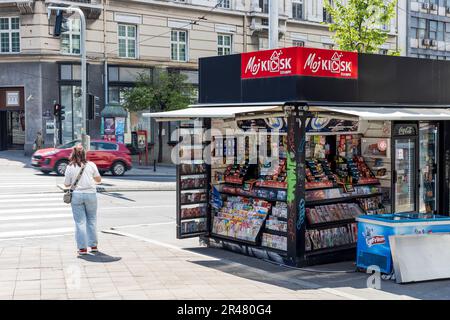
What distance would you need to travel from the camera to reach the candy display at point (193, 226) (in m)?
11.8

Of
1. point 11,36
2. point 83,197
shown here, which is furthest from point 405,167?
point 11,36

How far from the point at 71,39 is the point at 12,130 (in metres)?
6.40

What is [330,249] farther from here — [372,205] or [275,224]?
[372,205]

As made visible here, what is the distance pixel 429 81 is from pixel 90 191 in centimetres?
674

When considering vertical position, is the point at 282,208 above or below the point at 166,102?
below

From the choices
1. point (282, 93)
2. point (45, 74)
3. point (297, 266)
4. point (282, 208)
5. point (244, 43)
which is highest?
point (244, 43)

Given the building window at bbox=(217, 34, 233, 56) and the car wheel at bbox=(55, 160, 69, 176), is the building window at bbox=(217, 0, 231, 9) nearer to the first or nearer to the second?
the building window at bbox=(217, 34, 233, 56)

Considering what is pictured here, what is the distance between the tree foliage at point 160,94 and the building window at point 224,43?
5350 millimetres

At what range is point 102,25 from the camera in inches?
1387

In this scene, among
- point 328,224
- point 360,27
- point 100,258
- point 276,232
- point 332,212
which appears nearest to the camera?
point 100,258

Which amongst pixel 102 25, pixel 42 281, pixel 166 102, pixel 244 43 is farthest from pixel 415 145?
pixel 244 43

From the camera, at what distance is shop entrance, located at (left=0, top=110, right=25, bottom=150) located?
1417 inches

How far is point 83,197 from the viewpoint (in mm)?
10273

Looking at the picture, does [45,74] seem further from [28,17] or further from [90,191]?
[90,191]
